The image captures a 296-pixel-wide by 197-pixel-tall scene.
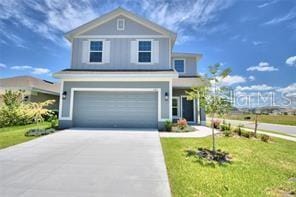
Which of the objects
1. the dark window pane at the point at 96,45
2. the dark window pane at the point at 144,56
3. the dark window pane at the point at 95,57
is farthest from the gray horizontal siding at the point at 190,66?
the dark window pane at the point at 95,57

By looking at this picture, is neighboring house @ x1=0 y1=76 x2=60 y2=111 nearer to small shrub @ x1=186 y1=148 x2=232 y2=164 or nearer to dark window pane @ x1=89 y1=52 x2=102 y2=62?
dark window pane @ x1=89 y1=52 x2=102 y2=62

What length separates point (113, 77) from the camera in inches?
482

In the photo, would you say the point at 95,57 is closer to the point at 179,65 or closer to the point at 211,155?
the point at 179,65

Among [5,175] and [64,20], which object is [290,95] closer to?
[64,20]

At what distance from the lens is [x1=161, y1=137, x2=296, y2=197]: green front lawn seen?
4.13 metres

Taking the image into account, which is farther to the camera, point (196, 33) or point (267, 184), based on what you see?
point (196, 33)

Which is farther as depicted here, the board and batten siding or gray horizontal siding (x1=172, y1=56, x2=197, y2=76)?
gray horizontal siding (x1=172, y1=56, x2=197, y2=76)

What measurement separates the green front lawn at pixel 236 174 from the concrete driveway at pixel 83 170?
39 cm

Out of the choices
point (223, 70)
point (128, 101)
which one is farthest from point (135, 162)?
point (128, 101)

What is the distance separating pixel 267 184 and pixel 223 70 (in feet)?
13.3

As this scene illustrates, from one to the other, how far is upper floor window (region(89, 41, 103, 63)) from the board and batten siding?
24 centimetres

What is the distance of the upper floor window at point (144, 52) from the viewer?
47.0 feet

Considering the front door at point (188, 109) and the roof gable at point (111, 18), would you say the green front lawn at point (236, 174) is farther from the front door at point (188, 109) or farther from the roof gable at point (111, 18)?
the roof gable at point (111, 18)

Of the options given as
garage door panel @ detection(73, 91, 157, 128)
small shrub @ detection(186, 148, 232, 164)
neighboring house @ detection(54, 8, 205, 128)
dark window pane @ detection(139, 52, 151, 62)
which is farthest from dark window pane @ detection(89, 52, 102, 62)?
small shrub @ detection(186, 148, 232, 164)
